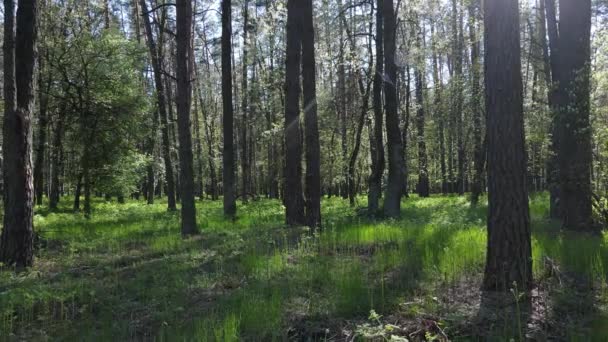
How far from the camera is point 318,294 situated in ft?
17.0

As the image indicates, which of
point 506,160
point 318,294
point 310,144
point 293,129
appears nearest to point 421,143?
point 293,129

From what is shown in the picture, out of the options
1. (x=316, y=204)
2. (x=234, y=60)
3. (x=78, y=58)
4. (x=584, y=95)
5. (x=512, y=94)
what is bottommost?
(x=316, y=204)

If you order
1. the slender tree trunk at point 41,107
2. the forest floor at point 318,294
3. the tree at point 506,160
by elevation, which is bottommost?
the forest floor at point 318,294

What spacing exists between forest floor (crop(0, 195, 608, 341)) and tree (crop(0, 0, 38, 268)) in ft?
1.76

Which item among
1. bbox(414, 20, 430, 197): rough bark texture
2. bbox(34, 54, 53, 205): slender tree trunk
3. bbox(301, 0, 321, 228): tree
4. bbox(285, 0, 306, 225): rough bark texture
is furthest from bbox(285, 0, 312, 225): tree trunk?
bbox(414, 20, 430, 197): rough bark texture

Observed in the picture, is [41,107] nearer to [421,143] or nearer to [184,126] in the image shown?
[184,126]

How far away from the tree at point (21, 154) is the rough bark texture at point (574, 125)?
9237mm

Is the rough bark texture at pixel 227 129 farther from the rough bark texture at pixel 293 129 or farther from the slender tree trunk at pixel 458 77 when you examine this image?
the slender tree trunk at pixel 458 77

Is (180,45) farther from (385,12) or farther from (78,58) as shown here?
(78,58)

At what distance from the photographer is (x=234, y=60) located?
3875 centimetres

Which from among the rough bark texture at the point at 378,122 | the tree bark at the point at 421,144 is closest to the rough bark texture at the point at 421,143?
the tree bark at the point at 421,144

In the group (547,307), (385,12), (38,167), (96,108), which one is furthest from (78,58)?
(547,307)

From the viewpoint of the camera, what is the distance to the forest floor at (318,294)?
4.02 m

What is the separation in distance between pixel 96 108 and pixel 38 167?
557cm
